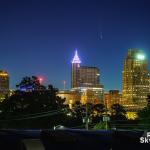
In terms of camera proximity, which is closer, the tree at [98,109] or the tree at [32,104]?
the tree at [32,104]

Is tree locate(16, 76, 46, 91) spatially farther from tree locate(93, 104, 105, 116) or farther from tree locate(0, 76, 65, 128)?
tree locate(93, 104, 105, 116)

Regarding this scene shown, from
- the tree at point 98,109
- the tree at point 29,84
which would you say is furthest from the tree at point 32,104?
the tree at point 98,109

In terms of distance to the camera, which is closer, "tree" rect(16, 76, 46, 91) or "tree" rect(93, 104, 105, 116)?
"tree" rect(16, 76, 46, 91)

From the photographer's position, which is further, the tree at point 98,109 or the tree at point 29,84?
the tree at point 98,109

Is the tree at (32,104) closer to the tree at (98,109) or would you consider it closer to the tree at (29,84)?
the tree at (29,84)

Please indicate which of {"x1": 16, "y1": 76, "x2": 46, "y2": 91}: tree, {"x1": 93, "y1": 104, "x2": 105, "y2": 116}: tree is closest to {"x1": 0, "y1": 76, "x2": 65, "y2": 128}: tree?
{"x1": 16, "y1": 76, "x2": 46, "y2": 91}: tree

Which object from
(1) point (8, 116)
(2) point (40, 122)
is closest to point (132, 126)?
(2) point (40, 122)

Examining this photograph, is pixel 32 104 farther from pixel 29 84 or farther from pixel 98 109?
pixel 98 109

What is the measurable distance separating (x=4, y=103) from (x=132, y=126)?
16092mm

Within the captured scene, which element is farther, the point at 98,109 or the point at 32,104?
the point at 98,109

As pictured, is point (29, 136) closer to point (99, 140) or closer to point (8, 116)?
point (99, 140)

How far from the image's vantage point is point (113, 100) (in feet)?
642

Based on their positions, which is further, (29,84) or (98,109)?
(98,109)

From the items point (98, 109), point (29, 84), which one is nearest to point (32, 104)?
point (29, 84)
